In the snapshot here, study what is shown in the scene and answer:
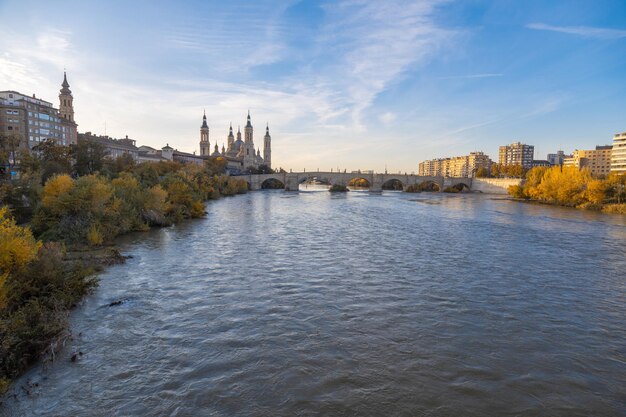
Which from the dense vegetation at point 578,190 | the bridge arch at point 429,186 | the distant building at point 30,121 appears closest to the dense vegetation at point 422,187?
the bridge arch at point 429,186

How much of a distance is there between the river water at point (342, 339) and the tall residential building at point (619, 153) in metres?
117

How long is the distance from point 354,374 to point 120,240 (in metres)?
17.6

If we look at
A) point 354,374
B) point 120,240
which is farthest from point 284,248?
point 354,374

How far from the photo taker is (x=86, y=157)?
41.2 m

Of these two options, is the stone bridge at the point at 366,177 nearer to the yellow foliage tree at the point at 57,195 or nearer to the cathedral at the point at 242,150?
the cathedral at the point at 242,150

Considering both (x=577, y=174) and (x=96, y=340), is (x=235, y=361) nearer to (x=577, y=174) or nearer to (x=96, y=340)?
(x=96, y=340)

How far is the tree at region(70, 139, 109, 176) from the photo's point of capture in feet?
135

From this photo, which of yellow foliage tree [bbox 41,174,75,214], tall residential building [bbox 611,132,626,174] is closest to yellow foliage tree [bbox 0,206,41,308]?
yellow foliage tree [bbox 41,174,75,214]

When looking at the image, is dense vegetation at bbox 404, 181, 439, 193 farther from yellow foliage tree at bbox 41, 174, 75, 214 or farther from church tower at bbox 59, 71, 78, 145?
yellow foliage tree at bbox 41, 174, 75, 214

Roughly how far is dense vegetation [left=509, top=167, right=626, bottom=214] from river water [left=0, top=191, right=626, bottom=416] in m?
33.6

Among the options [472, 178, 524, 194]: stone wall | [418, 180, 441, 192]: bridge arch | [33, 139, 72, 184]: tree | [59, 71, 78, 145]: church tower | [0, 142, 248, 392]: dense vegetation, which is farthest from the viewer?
[418, 180, 441, 192]: bridge arch

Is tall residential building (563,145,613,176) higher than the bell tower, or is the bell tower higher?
the bell tower

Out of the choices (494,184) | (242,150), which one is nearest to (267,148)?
(242,150)

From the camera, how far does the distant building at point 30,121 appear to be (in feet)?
210
